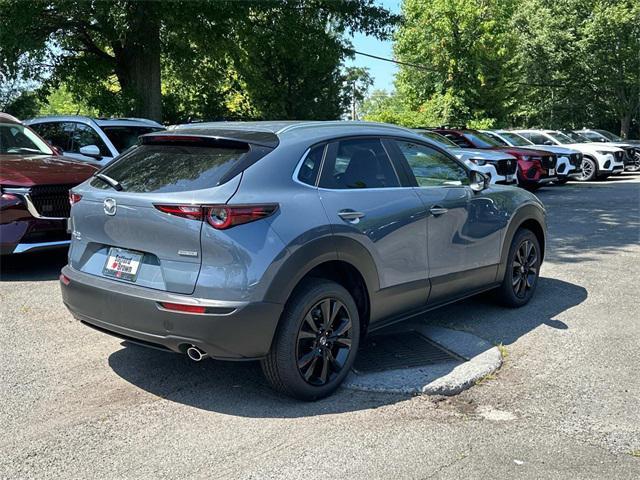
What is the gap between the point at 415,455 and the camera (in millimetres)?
3391

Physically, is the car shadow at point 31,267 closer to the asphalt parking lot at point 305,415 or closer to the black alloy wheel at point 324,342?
the asphalt parking lot at point 305,415

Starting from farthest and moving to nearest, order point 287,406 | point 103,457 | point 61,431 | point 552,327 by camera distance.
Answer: point 552,327, point 287,406, point 61,431, point 103,457

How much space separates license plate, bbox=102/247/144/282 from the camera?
154 inches

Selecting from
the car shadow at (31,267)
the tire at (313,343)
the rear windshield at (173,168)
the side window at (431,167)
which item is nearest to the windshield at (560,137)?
the side window at (431,167)

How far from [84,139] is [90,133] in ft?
0.49

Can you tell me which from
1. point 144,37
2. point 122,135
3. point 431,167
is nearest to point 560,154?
point 144,37

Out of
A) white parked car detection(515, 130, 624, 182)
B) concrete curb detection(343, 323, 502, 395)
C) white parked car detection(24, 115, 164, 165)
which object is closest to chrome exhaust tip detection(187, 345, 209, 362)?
concrete curb detection(343, 323, 502, 395)

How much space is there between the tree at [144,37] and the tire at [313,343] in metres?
11.7

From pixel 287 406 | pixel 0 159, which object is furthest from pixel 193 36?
pixel 287 406

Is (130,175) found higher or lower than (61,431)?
higher

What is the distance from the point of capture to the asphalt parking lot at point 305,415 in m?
3.28

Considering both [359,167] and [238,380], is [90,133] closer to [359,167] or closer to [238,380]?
[359,167]

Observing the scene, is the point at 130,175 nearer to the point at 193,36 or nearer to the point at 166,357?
the point at 166,357

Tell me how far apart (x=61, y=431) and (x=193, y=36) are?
45.3 ft
